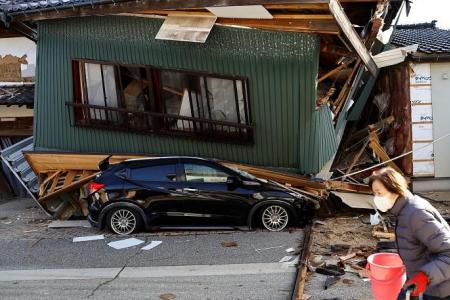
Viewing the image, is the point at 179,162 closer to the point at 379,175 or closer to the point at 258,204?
the point at 258,204

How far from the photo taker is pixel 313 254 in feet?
27.3

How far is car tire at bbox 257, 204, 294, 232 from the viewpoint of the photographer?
10227 millimetres

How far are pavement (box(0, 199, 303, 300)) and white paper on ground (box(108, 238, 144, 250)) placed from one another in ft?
0.51

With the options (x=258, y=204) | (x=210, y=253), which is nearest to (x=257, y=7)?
(x=258, y=204)

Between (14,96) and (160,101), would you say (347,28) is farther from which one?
(14,96)

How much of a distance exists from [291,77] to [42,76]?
→ 601 cm

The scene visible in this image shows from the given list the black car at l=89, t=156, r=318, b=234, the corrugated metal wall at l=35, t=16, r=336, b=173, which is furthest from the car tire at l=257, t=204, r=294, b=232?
the corrugated metal wall at l=35, t=16, r=336, b=173

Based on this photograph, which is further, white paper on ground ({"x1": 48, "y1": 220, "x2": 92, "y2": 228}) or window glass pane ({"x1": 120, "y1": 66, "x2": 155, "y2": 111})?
window glass pane ({"x1": 120, "y1": 66, "x2": 155, "y2": 111})

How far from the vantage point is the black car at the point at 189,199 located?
10266mm

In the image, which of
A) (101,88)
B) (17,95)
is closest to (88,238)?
(101,88)

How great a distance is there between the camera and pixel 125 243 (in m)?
9.70

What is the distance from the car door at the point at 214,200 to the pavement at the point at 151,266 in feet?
1.06

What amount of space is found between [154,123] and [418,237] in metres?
8.79

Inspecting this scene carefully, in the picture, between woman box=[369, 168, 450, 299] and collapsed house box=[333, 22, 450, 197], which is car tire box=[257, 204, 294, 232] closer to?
collapsed house box=[333, 22, 450, 197]
